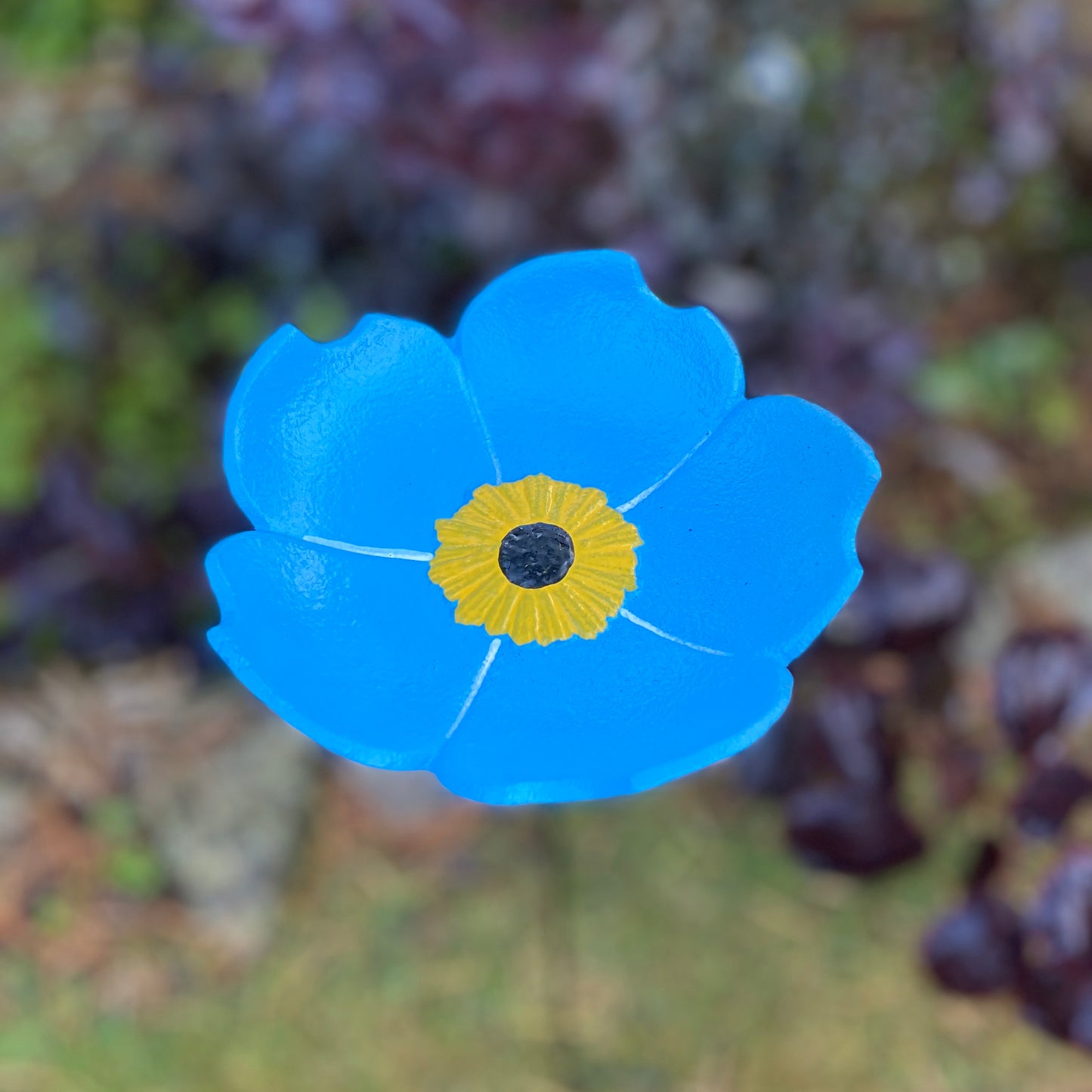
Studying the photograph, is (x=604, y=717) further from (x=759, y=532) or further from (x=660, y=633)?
(x=759, y=532)

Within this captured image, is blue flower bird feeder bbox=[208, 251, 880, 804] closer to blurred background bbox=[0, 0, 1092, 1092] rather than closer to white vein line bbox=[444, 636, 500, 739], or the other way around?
white vein line bbox=[444, 636, 500, 739]

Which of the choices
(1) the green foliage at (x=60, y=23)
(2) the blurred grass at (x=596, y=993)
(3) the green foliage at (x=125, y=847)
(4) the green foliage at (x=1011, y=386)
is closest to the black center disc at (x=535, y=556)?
(2) the blurred grass at (x=596, y=993)

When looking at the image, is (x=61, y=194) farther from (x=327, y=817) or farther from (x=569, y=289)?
(x=569, y=289)

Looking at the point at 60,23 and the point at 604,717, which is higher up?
the point at 604,717

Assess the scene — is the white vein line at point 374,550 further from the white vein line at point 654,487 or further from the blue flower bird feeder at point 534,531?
the white vein line at point 654,487

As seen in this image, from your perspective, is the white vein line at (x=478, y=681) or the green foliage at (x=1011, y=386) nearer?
the white vein line at (x=478, y=681)

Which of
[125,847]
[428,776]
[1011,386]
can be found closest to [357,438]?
[428,776]

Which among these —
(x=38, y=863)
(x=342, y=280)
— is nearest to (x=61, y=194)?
(x=342, y=280)
